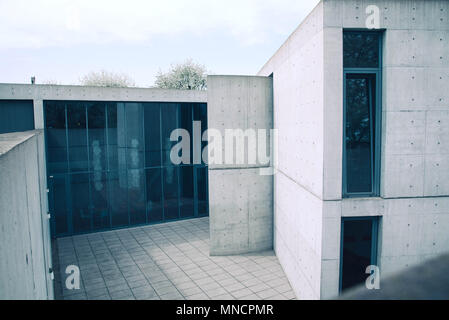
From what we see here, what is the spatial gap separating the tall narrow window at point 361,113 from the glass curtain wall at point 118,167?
10.8 metres

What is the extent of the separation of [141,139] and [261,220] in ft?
24.4

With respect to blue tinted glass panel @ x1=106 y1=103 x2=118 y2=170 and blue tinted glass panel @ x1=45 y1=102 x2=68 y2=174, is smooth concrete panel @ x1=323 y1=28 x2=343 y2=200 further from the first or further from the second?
blue tinted glass panel @ x1=45 y1=102 x2=68 y2=174

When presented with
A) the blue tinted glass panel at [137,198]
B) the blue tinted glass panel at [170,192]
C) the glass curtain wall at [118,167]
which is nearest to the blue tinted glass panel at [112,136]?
the glass curtain wall at [118,167]

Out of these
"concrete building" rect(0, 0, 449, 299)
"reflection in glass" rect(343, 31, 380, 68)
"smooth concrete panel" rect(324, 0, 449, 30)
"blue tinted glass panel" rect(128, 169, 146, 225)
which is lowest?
"blue tinted glass panel" rect(128, 169, 146, 225)

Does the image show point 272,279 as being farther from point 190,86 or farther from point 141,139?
point 190,86

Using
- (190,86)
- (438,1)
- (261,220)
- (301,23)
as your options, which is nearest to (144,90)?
(261,220)

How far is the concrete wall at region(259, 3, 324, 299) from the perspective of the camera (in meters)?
7.22

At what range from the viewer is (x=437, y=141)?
6.96 metres

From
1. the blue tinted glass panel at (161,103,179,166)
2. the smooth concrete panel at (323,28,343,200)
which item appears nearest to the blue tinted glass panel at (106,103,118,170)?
the blue tinted glass panel at (161,103,179,166)

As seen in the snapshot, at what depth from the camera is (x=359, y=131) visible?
23.5 ft

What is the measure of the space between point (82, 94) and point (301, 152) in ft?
34.3

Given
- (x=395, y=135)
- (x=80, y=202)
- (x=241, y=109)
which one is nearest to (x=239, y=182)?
(x=241, y=109)

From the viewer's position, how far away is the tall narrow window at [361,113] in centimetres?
699

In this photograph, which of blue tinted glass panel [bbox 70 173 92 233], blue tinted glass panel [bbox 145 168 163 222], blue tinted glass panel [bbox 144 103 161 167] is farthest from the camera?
blue tinted glass panel [bbox 145 168 163 222]
